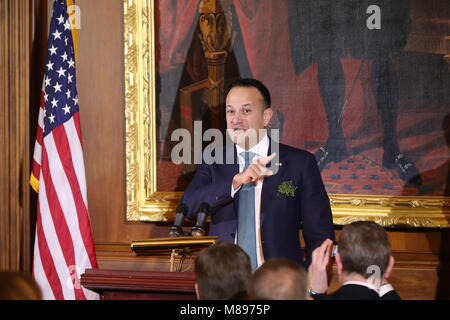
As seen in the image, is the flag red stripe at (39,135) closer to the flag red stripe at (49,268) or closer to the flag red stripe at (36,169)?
the flag red stripe at (36,169)

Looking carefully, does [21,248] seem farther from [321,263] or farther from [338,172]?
[321,263]

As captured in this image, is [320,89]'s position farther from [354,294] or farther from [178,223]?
[354,294]

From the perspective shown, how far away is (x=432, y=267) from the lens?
5594mm

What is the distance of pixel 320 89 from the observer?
19.1ft

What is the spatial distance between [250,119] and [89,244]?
174cm

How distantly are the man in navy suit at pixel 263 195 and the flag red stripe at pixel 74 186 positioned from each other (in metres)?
1.24

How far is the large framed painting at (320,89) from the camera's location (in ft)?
18.2

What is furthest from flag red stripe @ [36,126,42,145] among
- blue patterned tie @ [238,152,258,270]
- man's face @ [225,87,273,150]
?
blue patterned tie @ [238,152,258,270]

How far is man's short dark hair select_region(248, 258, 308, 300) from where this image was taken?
2568 mm

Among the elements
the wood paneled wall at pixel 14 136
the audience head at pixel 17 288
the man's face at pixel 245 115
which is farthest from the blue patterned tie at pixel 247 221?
the audience head at pixel 17 288

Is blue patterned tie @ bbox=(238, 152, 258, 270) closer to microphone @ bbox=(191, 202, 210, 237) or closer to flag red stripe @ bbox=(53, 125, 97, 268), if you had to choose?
microphone @ bbox=(191, 202, 210, 237)
